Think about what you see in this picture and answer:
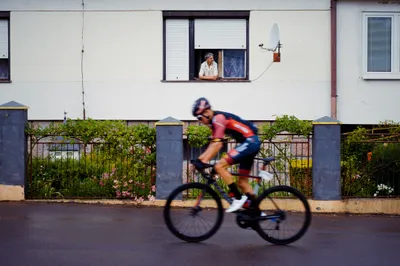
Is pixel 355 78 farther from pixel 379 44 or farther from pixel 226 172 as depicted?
pixel 226 172

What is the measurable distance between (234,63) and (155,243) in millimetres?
9466

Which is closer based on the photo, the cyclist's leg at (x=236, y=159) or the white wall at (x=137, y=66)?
the cyclist's leg at (x=236, y=159)

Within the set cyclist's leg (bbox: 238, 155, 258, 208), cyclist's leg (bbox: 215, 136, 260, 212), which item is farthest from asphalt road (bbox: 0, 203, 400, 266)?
cyclist's leg (bbox: 215, 136, 260, 212)

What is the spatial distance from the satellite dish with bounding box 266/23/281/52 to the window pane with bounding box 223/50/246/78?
860 millimetres

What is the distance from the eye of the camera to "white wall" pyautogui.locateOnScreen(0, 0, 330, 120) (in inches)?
642

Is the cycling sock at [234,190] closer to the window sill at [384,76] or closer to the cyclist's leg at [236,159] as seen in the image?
the cyclist's leg at [236,159]

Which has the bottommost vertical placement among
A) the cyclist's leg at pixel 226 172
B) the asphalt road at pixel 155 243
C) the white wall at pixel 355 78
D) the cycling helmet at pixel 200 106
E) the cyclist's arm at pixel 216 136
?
the asphalt road at pixel 155 243

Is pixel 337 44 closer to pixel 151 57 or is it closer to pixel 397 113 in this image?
pixel 397 113

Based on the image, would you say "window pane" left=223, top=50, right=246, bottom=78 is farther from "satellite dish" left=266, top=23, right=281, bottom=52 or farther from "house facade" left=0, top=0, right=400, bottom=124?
"satellite dish" left=266, top=23, right=281, bottom=52

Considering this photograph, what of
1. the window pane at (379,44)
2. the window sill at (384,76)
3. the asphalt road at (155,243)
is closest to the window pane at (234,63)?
the window sill at (384,76)

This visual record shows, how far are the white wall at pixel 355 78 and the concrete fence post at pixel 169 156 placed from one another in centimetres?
631

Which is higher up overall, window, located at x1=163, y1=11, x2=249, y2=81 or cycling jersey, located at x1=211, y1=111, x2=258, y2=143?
window, located at x1=163, y1=11, x2=249, y2=81

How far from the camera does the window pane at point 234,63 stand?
1659 cm

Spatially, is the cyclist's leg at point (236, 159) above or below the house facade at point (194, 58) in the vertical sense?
below
